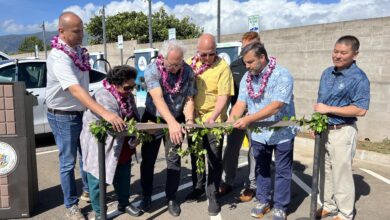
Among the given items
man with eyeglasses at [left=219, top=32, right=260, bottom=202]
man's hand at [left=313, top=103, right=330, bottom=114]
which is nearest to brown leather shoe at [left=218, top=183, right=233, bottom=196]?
man with eyeglasses at [left=219, top=32, right=260, bottom=202]

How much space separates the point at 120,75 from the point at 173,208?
1.58 meters

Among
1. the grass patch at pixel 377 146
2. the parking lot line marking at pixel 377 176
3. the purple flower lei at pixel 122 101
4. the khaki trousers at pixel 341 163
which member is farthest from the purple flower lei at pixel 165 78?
the grass patch at pixel 377 146

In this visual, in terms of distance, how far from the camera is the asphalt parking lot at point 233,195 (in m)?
3.97

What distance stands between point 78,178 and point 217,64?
2.77 m

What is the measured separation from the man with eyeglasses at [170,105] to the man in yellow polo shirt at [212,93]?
0.47 feet

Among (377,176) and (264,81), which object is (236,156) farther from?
(377,176)

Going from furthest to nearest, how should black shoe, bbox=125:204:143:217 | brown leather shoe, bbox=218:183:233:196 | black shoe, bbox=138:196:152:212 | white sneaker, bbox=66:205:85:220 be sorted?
brown leather shoe, bbox=218:183:233:196, black shoe, bbox=138:196:152:212, black shoe, bbox=125:204:143:217, white sneaker, bbox=66:205:85:220

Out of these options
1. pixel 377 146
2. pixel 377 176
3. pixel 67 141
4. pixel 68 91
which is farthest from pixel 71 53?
pixel 377 146

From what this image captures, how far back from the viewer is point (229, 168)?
460 centimetres

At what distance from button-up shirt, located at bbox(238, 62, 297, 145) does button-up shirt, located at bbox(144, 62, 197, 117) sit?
21.4 inches

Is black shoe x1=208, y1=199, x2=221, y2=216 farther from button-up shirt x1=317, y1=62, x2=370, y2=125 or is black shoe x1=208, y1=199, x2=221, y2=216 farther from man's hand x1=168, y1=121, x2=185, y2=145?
button-up shirt x1=317, y1=62, x2=370, y2=125

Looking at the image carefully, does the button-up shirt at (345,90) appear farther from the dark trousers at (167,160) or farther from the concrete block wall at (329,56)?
the concrete block wall at (329,56)

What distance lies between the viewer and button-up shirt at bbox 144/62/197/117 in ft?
11.6

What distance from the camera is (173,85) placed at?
143 inches
